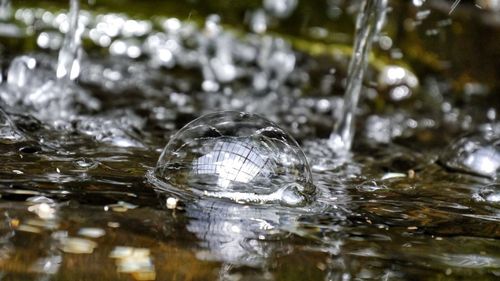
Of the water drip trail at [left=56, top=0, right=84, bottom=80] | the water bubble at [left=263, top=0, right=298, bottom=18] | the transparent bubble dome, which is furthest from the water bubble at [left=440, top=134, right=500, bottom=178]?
the water bubble at [left=263, top=0, right=298, bottom=18]

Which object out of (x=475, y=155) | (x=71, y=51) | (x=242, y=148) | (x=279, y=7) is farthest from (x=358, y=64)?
(x=242, y=148)

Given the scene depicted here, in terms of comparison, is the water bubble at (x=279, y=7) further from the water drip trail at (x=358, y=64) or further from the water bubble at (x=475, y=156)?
the water bubble at (x=475, y=156)

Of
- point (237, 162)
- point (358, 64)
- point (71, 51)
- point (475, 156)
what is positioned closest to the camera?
point (237, 162)

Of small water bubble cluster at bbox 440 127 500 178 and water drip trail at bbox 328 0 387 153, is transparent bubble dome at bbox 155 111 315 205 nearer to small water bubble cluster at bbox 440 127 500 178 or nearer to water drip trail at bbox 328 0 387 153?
small water bubble cluster at bbox 440 127 500 178

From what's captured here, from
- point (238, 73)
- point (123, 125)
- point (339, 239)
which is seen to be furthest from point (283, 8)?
point (339, 239)

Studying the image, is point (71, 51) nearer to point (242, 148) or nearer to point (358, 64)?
point (358, 64)

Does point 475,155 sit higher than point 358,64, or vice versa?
point 358,64
